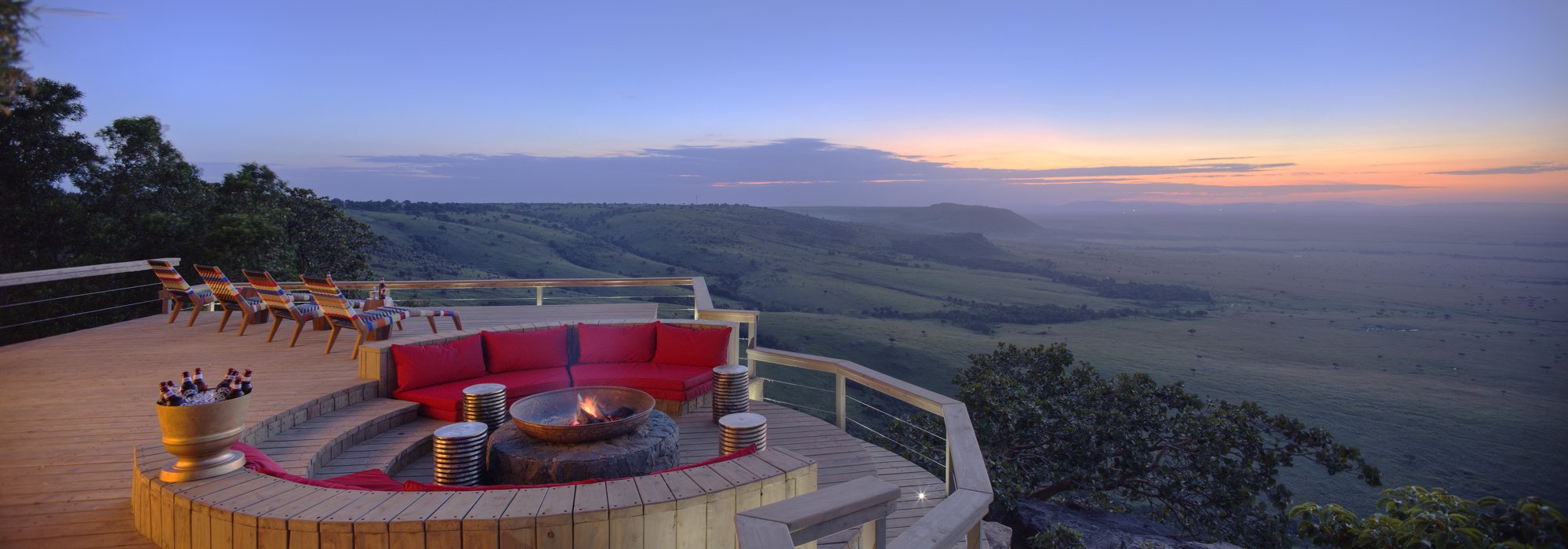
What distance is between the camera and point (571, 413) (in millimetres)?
3768

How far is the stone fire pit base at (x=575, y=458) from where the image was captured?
10.4 ft

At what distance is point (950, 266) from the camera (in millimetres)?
75938

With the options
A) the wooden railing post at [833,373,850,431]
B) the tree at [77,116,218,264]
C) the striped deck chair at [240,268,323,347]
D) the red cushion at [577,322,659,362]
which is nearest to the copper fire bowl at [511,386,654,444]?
the wooden railing post at [833,373,850,431]

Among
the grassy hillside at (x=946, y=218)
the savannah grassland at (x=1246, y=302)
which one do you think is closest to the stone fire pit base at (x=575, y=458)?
the savannah grassland at (x=1246, y=302)

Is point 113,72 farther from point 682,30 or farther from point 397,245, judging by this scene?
point 397,245

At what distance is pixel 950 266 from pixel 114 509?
251 ft

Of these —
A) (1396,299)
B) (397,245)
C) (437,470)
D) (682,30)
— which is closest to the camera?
(437,470)

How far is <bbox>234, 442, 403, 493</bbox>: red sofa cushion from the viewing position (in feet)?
7.91

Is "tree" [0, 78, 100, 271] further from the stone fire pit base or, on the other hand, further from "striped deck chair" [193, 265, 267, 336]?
the stone fire pit base

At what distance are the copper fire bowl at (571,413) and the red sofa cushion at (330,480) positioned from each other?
76cm

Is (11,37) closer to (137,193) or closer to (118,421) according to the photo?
(118,421)

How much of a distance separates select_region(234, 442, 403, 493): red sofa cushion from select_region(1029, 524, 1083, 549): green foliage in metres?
5.90

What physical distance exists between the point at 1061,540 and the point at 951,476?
4124mm

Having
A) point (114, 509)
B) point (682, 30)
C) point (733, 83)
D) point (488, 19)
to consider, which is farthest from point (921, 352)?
point (114, 509)
